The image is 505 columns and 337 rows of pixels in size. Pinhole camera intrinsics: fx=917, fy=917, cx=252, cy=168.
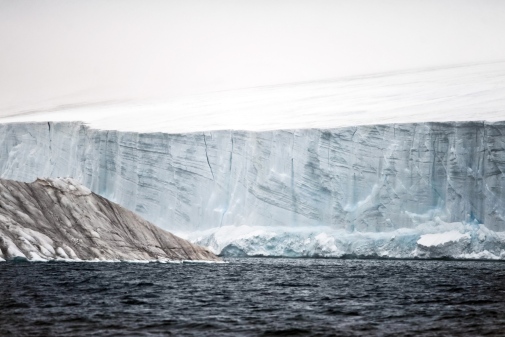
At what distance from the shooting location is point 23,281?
21.3 meters

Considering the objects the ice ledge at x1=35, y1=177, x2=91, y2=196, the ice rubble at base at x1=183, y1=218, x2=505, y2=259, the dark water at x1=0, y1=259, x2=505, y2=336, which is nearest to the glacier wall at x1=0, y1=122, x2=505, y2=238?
the ice rubble at base at x1=183, y1=218, x2=505, y2=259

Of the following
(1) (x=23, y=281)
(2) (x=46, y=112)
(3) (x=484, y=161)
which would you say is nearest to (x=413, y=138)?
(3) (x=484, y=161)

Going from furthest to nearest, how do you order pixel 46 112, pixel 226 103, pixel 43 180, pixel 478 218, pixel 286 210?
pixel 46 112
pixel 226 103
pixel 286 210
pixel 478 218
pixel 43 180

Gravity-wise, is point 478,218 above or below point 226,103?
below

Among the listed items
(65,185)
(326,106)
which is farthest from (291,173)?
(65,185)

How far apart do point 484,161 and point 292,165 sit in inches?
334

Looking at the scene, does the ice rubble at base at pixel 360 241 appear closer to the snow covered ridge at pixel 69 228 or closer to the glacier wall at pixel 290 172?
the glacier wall at pixel 290 172

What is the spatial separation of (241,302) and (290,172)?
22.9 metres

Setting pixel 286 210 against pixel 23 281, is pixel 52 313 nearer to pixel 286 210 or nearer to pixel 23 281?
pixel 23 281

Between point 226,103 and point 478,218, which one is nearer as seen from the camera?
point 478,218

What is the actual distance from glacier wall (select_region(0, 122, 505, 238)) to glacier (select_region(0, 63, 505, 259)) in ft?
0.16

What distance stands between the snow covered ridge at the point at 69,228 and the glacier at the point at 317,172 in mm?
8962

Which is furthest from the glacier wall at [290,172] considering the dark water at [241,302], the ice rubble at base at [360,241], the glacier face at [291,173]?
the dark water at [241,302]

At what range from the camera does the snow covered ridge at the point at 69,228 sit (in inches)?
1080
